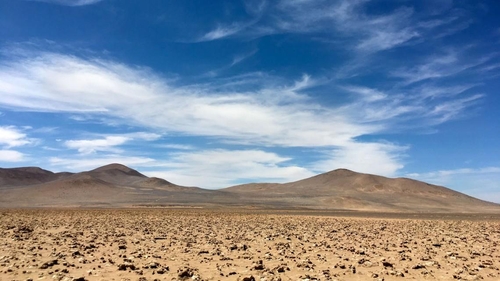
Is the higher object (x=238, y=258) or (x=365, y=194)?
(x=365, y=194)

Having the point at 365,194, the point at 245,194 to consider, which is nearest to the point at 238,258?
the point at 245,194

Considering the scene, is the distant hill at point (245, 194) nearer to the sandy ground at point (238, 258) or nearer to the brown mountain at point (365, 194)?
the brown mountain at point (365, 194)

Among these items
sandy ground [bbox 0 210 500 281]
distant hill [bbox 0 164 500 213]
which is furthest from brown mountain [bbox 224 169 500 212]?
sandy ground [bbox 0 210 500 281]

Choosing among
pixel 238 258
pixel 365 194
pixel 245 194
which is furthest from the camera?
pixel 365 194

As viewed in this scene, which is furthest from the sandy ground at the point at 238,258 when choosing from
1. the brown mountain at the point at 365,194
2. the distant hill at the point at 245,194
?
the brown mountain at the point at 365,194

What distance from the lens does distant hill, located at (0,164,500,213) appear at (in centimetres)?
9869

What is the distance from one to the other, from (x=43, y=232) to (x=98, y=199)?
87.3 meters

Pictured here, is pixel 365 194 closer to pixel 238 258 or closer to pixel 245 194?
pixel 245 194

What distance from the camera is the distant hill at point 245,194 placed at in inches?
3885

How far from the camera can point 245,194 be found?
5079 inches

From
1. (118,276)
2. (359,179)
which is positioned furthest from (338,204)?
(118,276)

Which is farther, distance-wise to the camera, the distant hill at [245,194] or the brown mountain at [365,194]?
the brown mountain at [365,194]

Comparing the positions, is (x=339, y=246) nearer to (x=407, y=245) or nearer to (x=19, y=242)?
(x=407, y=245)

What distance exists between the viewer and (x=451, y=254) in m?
15.1
